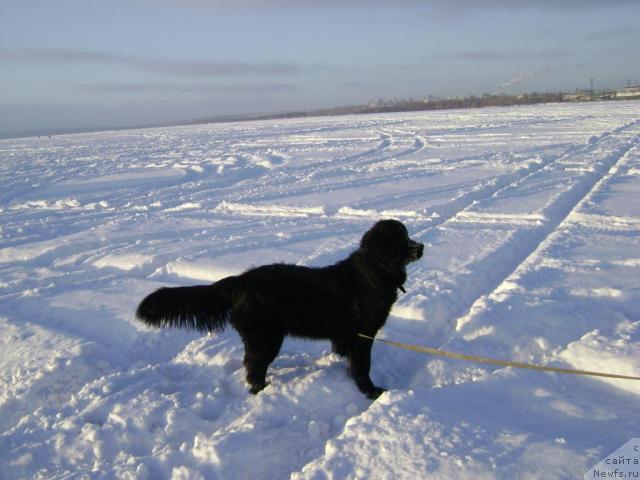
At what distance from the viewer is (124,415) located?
3.46 m

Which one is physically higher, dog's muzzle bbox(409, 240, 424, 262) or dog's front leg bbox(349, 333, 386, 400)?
dog's muzzle bbox(409, 240, 424, 262)

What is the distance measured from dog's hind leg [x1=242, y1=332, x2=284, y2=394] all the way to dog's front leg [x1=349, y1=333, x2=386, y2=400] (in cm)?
62

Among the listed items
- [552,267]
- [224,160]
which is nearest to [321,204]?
[552,267]

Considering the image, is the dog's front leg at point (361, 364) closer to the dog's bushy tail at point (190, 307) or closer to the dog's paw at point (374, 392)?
the dog's paw at point (374, 392)

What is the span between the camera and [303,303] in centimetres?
373

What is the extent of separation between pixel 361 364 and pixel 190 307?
4.78ft

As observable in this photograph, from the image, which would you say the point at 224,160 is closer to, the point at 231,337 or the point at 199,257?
the point at 199,257

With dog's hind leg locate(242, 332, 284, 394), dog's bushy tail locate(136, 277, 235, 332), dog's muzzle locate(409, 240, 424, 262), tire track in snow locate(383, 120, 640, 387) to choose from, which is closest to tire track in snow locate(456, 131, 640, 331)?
tire track in snow locate(383, 120, 640, 387)

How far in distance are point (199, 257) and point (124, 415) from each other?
12.6 ft

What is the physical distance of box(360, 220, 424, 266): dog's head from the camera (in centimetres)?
385

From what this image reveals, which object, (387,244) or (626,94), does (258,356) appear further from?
(626,94)

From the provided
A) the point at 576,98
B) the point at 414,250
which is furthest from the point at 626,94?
the point at 414,250

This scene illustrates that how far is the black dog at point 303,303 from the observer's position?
144 inches

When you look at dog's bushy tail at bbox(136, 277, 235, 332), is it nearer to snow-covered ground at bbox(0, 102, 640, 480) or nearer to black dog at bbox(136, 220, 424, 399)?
black dog at bbox(136, 220, 424, 399)
